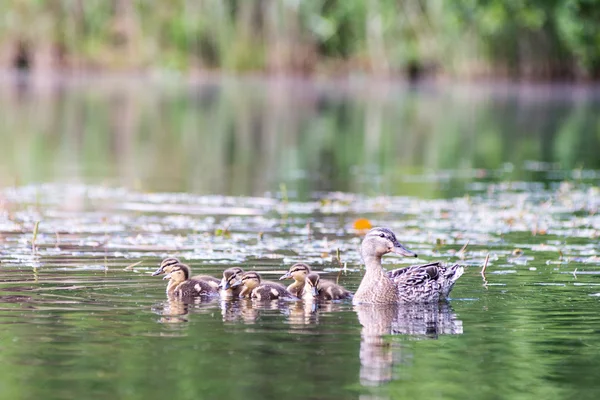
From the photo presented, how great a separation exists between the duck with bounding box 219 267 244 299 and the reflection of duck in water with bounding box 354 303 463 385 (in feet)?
2.68

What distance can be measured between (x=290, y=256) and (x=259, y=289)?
2.04 m

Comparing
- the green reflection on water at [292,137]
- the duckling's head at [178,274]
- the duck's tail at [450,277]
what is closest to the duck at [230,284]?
the duckling's head at [178,274]

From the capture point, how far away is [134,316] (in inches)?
347

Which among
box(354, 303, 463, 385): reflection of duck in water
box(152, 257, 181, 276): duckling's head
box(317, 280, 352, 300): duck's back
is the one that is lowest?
box(354, 303, 463, 385): reflection of duck in water

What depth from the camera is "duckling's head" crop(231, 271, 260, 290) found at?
9508mm

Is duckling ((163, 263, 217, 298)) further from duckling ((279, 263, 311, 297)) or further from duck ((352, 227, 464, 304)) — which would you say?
duck ((352, 227, 464, 304))

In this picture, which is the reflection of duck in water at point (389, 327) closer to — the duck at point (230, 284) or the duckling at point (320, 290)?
the duckling at point (320, 290)

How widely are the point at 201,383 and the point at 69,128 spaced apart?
2187 centimetres

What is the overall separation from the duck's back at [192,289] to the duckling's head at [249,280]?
19 centimetres

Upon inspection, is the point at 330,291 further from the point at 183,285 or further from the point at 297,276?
the point at 183,285

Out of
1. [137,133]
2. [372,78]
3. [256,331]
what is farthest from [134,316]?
[372,78]

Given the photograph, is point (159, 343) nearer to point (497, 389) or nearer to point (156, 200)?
point (497, 389)

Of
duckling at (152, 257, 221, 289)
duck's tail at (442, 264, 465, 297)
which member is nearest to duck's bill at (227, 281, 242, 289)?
duckling at (152, 257, 221, 289)

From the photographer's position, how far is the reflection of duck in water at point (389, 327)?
749cm
